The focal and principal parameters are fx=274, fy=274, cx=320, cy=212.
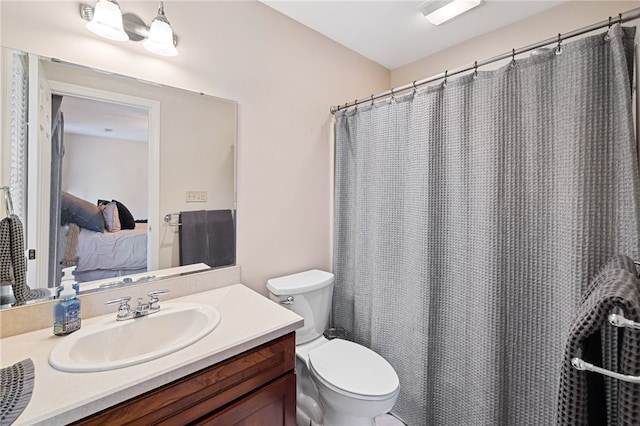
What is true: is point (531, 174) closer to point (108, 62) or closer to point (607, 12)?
point (607, 12)

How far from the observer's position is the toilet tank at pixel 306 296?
1.57 m

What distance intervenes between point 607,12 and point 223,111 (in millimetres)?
2136

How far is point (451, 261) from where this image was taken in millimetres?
1460

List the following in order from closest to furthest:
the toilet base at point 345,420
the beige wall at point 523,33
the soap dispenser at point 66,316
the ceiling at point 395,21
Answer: the soap dispenser at point 66,316
the toilet base at point 345,420
the beige wall at point 523,33
the ceiling at point 395,21

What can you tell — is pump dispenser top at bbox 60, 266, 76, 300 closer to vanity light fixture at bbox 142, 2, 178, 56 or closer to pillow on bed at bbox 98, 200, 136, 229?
pillow on bed at bbox 98, 200, 136, 229

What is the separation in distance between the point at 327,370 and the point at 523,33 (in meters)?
2.36

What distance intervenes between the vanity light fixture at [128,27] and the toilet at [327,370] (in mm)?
1303

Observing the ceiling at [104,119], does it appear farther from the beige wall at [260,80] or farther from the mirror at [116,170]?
the beige wall at [260,80]

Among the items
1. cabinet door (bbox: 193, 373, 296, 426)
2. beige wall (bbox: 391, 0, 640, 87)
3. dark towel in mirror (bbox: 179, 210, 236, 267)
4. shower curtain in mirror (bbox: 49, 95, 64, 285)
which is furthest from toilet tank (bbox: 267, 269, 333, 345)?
beige wall (bbox: 391, 0, 640, 87)

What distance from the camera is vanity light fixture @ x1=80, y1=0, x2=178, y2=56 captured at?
1.09 metres

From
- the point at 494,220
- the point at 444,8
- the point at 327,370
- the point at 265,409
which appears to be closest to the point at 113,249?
the point at 265,409

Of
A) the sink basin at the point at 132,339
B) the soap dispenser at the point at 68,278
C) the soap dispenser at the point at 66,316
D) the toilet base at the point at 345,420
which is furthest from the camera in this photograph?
the toilet base at the point at 345,420

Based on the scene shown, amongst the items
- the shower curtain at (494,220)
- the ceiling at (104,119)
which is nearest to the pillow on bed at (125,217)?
the ceiling at (104,119)

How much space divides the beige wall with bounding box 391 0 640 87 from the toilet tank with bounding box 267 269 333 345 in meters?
1.87
